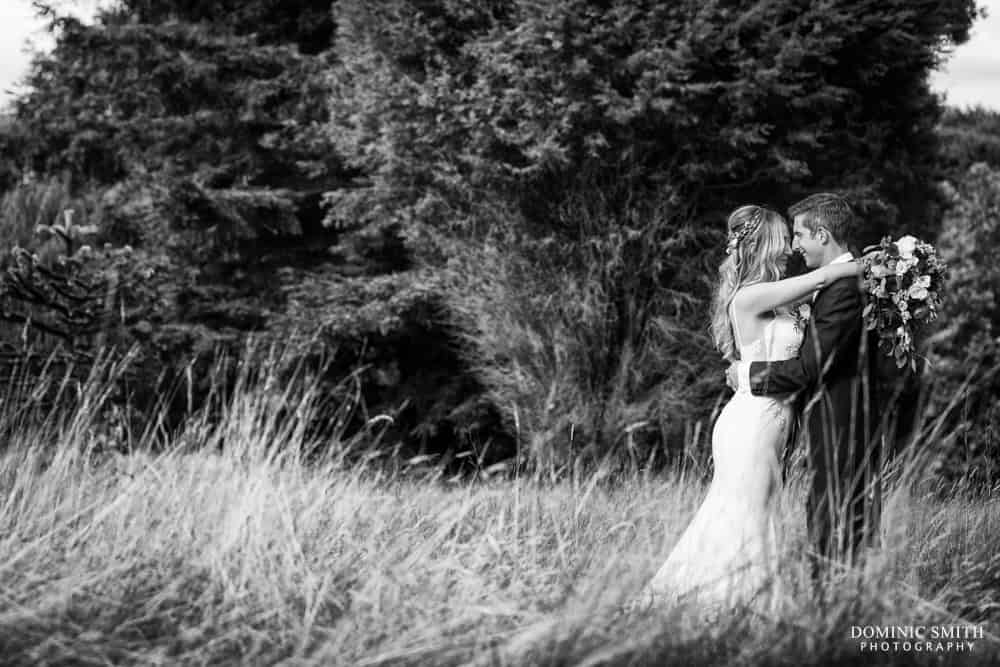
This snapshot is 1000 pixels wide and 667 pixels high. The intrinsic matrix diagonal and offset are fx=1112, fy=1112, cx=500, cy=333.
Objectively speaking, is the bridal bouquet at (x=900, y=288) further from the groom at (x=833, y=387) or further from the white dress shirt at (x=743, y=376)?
the white dress shirt at (x=743, y=376)

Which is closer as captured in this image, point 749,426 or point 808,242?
point 808,242

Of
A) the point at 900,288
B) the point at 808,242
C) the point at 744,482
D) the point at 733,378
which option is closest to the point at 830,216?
the point at 808,242

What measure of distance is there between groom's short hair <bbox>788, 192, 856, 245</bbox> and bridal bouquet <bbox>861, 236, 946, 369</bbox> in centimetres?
15

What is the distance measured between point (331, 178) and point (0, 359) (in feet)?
18.7

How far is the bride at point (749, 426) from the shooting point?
4.62 meters

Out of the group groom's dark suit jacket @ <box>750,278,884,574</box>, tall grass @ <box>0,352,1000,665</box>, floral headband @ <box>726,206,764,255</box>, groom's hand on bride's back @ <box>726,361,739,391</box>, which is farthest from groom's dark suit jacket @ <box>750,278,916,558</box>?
floral headband @ <box>726,206,764,255</box>

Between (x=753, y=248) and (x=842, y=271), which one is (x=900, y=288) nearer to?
(x=842, y=271)

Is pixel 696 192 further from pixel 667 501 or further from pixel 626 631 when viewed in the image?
pixel 626 631

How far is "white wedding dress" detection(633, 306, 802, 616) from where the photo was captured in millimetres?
4625

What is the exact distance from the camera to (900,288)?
447 cm

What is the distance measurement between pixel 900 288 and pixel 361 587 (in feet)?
7.95

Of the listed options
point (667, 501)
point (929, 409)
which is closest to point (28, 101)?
point (667, 501)

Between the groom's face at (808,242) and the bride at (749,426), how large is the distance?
0.15m

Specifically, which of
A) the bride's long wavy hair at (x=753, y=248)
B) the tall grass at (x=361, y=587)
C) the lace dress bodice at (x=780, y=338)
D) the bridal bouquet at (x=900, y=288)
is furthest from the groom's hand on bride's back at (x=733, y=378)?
the bridal bouquet at (x=900, y=288)
